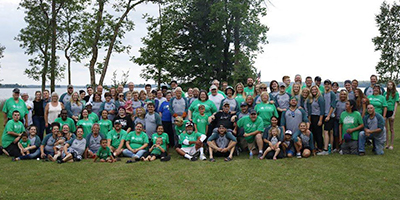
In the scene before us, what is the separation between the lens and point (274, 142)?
8.59m

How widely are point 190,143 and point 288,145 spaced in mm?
2434

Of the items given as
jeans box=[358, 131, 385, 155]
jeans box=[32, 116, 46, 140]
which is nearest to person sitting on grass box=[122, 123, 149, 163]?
jeans box=[32, 116, 46, 140]

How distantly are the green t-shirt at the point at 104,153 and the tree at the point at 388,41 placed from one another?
35.7m

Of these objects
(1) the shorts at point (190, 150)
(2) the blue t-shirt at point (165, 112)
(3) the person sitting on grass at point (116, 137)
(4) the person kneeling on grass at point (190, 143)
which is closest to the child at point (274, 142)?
(4) the person kneeling on grass at point (190, 143)

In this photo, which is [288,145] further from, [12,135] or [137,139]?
[12,135]

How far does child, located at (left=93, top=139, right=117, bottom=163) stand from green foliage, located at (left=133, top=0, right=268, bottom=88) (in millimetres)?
16307

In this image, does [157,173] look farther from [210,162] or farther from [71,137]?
[71,137]

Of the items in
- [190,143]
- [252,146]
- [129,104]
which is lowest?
[252,146]

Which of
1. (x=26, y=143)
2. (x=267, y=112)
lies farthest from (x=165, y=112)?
(x=26, y=143)

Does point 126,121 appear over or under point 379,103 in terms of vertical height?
under

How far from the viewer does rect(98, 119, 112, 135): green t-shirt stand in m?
9.30

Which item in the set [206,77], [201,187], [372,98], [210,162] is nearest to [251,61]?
[206,77]

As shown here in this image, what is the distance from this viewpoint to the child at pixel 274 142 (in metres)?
8.45

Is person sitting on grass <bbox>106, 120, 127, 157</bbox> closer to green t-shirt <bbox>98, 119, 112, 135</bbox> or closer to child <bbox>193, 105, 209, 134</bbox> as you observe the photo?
green t-shirt <bbox>98, 119, 112, 135</bbox>
